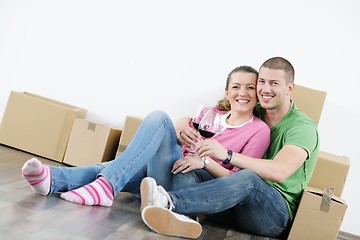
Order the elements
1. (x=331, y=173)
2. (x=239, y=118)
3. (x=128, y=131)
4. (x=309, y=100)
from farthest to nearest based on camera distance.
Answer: (x=128, y=131) < (x=309, y=100) < (x=331, y=173) < (x=239, y=118)

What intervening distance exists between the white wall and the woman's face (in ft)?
3.41

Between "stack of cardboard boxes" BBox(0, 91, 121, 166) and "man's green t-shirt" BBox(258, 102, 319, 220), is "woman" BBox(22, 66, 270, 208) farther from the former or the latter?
"stack of cardboard boxes" BBox(0, 91, 121, 166)

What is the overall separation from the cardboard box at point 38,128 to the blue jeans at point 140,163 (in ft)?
3.76

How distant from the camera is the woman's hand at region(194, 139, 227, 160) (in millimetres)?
1903

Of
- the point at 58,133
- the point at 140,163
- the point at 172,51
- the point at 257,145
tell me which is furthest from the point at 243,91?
the point at 58,133

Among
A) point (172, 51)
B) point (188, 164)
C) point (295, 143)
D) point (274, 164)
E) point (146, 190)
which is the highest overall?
point (172, 51)

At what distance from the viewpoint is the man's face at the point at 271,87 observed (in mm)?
2154

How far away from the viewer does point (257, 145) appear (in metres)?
2.12

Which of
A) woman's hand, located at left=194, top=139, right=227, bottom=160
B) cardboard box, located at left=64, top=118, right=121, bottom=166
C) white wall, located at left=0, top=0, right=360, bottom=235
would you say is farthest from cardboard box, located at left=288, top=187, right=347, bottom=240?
cardboard box, located at left=64, top=118, right=121, bottom=166

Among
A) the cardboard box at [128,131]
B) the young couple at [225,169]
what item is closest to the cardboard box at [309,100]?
the young couple at [225,169]

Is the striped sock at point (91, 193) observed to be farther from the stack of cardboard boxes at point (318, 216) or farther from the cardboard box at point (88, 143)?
the cardboard box at point (88, 143)

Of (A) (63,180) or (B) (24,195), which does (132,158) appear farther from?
(B) (24,195)

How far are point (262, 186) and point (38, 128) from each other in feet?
5.78

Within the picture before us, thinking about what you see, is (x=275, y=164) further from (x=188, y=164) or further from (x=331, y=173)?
(x=331, y=173)
